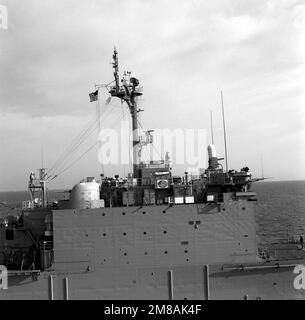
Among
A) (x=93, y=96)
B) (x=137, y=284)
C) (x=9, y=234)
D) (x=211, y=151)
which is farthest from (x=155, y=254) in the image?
(x=93, y=96)

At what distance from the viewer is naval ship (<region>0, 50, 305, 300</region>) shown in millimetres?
13266

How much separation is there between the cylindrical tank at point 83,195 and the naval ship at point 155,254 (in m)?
0.04

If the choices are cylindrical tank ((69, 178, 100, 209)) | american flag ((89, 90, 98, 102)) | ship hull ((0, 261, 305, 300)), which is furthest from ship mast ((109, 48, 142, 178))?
ship hull ((0, 261, 305, 300))

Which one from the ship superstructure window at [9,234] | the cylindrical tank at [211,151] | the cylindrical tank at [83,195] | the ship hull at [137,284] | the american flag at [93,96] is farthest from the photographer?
the american flag at [93,96]

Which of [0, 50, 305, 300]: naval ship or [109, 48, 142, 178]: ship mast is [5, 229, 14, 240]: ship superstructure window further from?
[109, 48, 142, 178]: ship mast

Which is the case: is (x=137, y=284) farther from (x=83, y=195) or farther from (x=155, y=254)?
(x=83, y=195)

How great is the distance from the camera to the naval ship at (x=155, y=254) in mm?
13266

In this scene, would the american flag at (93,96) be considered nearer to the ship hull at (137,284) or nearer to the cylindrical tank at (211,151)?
the cylindrical tank at (211,151)

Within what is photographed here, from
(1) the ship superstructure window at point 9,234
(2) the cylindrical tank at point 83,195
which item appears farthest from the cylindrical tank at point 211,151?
(1) the ship superstructure window at point 9,234

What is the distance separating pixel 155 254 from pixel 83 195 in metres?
3.60

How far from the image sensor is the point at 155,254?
44.1 ft

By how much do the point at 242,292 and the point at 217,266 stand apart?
138cm

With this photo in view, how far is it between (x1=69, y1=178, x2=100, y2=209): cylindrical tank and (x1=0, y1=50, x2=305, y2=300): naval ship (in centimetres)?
4
